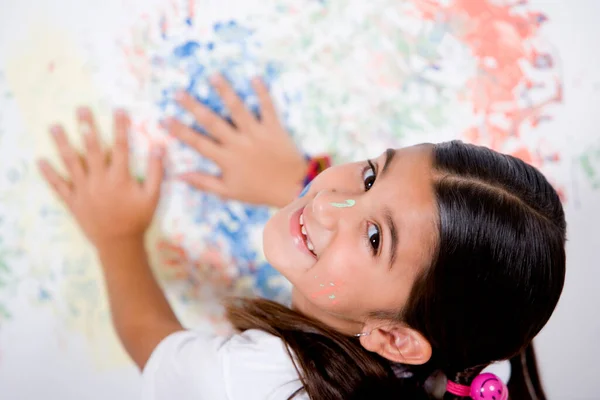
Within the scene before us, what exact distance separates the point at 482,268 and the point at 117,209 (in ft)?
1.91

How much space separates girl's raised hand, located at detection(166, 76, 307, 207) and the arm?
80 mm

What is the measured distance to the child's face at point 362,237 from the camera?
0.63 m

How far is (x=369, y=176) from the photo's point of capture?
28.0 inches

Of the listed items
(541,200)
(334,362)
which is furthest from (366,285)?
(541,200)

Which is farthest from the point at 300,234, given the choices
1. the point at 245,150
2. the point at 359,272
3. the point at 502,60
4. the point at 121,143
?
the point at 502,60

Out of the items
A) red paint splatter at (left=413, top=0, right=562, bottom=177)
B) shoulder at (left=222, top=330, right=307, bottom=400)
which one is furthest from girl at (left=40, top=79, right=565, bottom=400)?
red paint splatter at (left=413, top=0, right=562, bottom=177)

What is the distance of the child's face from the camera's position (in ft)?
2.07

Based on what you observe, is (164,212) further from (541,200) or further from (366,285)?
(541,200)

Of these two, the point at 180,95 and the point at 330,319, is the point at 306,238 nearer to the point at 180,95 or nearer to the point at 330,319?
the point at 330,319

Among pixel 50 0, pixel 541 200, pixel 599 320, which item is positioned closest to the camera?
pixel 541 200

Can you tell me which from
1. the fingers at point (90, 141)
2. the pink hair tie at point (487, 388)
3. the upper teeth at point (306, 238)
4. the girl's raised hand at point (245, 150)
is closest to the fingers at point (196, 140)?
the girl's raised hand at point (245, 150)

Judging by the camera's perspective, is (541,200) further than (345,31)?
No

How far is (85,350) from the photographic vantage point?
0.89 metres

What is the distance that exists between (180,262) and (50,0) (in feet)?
1.55
